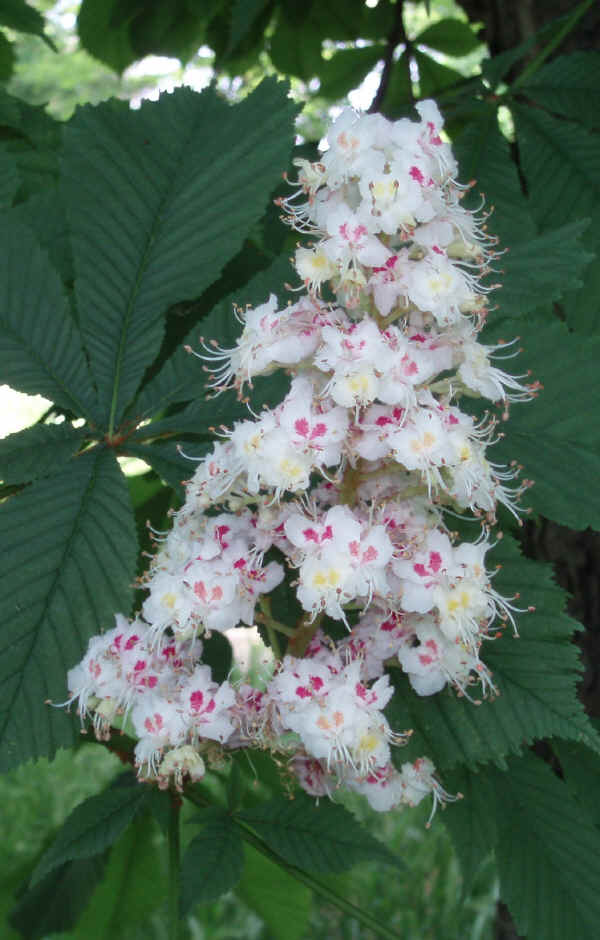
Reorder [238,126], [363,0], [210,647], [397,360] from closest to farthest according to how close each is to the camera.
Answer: [397,360], [238,126], [210,647], [363,0]

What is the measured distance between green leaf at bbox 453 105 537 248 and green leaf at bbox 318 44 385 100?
833 mm

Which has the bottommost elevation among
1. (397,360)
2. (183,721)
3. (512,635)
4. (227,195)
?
(512,635)

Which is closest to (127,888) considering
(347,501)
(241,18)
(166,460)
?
(166,460)

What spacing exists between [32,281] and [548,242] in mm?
512

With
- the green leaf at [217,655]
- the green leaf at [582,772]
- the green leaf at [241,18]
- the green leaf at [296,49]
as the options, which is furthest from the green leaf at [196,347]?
the green leaf at [296,49]

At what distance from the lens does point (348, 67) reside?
2115 mm

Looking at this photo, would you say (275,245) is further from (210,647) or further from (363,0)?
(363,0)

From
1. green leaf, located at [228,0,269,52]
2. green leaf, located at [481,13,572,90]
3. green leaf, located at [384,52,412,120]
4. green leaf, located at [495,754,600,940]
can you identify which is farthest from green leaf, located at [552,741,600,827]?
green leaf, located at [384,52,412,120]

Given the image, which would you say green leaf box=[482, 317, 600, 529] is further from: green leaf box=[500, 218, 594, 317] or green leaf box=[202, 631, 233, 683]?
green leaf box=[202, 631, 233, 683]

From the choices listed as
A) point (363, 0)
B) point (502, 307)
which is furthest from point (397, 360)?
point (363, 0)

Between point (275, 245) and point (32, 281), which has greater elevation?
point (32, 281)

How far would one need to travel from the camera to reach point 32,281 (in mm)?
935

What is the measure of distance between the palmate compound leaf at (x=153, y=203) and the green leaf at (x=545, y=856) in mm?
558

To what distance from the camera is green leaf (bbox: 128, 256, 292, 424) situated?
96 centimetres
